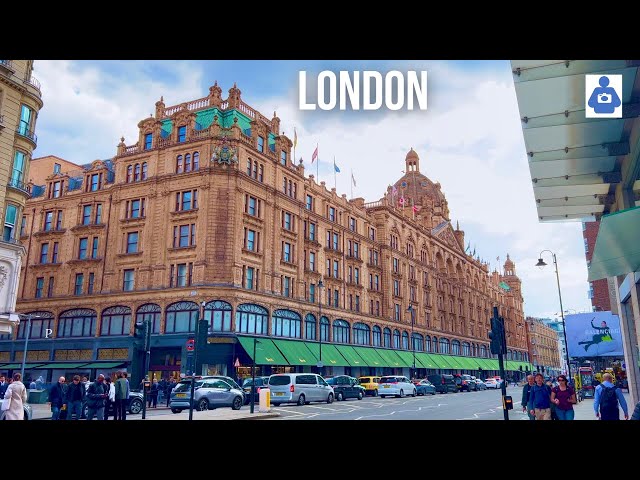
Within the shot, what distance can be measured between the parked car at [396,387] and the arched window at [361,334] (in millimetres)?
12910

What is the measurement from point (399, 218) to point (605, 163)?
173 ft

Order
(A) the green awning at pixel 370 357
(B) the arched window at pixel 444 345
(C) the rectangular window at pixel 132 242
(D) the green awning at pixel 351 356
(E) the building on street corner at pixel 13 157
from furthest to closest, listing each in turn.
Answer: (B) the arched window at pixel 444 345
(A) the green awning at pixel 370 357
(D) the green awning at pixel 351 356
(C) the rectangular window at pixel 132 242
(E) the building on street corner at pixel 13 157

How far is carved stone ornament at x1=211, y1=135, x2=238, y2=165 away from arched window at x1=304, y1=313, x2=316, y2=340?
600 inches

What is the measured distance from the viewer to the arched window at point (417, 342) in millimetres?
68438

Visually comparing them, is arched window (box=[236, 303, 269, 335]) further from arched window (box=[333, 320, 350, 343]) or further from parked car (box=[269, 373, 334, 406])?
arched window (box=[333, 320, 350, 343])

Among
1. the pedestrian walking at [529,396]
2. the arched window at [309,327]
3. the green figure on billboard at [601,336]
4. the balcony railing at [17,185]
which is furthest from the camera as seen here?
the arched window at [309,327]

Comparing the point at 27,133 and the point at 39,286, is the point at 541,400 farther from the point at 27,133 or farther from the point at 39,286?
the point at 39,286

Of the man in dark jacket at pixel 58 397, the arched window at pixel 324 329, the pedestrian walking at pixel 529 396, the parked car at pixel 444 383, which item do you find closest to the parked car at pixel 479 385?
the parked car at pixel 444 383

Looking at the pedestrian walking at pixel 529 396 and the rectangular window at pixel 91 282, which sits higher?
the rectangular window at pixel 91 282


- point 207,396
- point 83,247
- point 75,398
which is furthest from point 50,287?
point 75,398

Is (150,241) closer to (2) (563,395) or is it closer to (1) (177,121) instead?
(1) (177,121)

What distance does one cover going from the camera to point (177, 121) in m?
46.1

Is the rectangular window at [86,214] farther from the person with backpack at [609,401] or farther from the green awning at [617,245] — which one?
the person with backpack at [609,401]
